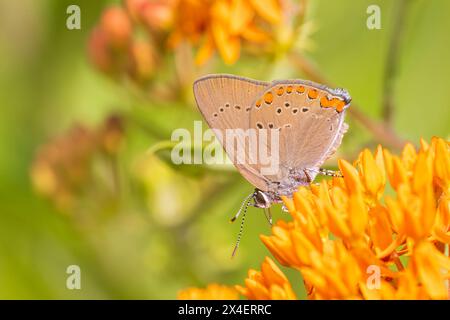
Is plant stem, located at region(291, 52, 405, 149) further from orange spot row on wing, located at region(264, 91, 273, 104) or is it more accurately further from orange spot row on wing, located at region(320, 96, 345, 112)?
orange spot row on wing, located at region(264, 91, 273, 104)

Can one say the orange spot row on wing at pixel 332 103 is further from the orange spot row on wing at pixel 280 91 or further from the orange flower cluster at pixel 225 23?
the orange flower cluster at pixel 225 23

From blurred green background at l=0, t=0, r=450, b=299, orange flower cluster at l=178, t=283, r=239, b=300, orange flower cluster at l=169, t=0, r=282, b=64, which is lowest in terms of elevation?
orange flower cluster at l=178, t=283, r=239, b=300

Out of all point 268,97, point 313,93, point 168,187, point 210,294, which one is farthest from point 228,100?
point 168,187

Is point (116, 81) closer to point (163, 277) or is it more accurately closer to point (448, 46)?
point (163, 277)

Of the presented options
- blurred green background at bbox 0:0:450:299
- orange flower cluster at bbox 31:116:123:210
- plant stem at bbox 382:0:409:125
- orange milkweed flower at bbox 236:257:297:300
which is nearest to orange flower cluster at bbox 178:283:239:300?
orange milkweed flower at bbox 236:257:297:300

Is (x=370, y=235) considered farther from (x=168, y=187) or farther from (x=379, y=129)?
(x=168, y=187)

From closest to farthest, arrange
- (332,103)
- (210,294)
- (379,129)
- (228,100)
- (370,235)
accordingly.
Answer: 1. (370,235)
2. (210,294)
3. (228,100)
4. (332,103)
5. (379,129)
